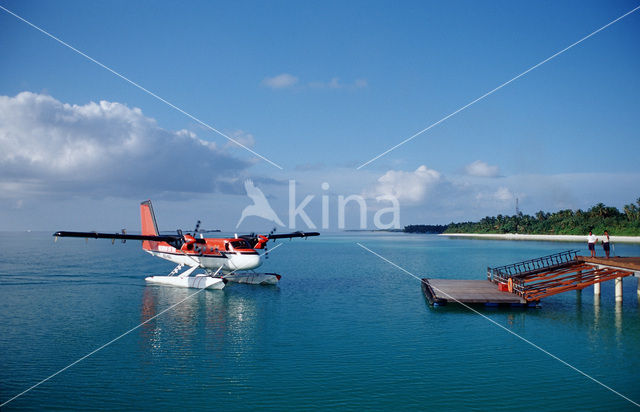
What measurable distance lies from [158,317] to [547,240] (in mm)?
150830

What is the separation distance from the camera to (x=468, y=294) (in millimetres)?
29219

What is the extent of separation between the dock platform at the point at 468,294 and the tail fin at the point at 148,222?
2887cm

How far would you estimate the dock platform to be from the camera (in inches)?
1065

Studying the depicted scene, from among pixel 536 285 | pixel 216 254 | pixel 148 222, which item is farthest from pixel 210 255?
pixel 536 285

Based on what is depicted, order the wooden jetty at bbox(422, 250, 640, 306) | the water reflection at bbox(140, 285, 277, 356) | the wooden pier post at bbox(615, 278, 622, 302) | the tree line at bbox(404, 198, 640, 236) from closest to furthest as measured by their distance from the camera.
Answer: the water reflection at bbox(140, 285, 277, 356)
the wooden jetty at bbox(422, 250, 640, 306)
the wooden pier post at bbox(615, 278, 622, 302)
the tree line at bbox(404, 198, 640, 236)

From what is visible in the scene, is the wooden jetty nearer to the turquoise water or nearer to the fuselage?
the turquoise water

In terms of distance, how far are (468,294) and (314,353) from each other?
1480 centimetres

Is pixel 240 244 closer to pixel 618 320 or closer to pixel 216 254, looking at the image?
pixel 216 254

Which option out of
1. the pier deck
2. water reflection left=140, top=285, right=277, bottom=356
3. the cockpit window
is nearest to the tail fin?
water reflection left=140, top=285, right=277, bottom=356

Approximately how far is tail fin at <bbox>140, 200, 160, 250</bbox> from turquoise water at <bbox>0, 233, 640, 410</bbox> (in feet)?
37.0

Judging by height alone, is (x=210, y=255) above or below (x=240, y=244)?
below

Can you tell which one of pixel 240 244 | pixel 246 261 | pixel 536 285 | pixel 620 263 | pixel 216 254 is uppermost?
pixel 240 244

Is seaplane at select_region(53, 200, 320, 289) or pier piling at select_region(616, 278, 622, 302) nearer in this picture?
pier piling at select_region(616, 278, 622, 302)

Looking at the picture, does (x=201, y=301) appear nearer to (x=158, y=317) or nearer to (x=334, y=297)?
(x=158, y=317)
